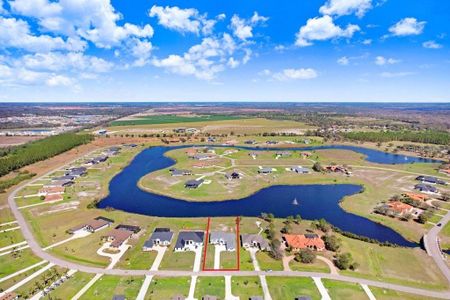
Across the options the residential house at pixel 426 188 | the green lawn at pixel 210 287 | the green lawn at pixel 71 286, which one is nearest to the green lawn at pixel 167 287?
the green lawn at pixel 210 287

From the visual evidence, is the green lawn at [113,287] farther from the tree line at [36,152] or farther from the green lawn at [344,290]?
the tree line at [36,152]

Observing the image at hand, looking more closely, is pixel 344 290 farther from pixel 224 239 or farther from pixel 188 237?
pixel 188 237

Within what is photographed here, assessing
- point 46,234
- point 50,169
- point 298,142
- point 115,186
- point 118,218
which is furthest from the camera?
point 298,142

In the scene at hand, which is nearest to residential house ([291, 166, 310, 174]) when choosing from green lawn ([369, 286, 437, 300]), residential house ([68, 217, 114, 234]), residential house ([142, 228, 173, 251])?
residential house ([142, 228, 173, 251])

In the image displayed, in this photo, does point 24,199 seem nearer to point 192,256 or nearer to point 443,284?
point 192,256

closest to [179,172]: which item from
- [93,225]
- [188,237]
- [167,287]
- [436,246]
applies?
[93,225]

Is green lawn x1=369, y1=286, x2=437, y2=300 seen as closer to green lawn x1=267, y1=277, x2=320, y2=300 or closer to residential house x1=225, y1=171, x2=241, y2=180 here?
green lawn x1=267, y1=277, x2=320, y2=300

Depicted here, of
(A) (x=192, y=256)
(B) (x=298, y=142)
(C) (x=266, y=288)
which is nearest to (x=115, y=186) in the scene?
(A) (x=192, y=256)
